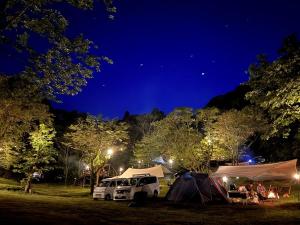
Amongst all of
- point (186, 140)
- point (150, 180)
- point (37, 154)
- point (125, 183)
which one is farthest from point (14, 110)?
point (186, 140)

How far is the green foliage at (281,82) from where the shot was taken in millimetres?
13320

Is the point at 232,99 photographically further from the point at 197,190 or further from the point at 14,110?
the point at 14,110

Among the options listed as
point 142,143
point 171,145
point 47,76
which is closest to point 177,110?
point 171,145

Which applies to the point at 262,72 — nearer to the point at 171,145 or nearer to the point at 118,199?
the point at 118,199

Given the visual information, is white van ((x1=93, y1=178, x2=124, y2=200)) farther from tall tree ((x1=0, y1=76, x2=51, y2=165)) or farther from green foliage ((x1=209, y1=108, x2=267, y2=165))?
green foliage ((x1=209, y1=108, x2=267, y2=165))

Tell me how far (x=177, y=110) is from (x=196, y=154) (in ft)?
22.2

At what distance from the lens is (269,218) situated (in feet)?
48.4

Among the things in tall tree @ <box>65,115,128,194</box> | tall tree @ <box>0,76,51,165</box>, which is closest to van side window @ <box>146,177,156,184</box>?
tall tree @ <box>65,115,128,194</box>

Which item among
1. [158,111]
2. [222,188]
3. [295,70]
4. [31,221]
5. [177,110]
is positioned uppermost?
[158,111]

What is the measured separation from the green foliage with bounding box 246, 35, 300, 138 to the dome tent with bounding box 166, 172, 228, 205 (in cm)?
786

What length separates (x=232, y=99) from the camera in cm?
6181

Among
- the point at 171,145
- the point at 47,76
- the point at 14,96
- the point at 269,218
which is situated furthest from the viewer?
the point at 171,145

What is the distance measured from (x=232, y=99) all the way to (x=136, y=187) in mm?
40466

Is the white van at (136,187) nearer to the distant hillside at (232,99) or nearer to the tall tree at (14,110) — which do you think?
the tall tree at (14,110)
